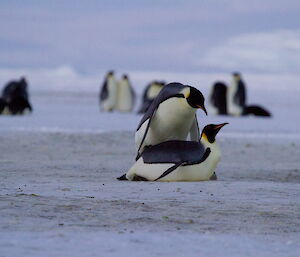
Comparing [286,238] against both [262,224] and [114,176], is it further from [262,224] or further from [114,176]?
[114,176]

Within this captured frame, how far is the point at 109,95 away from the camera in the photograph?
2472 centimetres

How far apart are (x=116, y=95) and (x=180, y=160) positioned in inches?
745

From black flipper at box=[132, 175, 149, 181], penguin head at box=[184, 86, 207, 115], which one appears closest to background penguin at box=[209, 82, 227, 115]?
penguin head at box=[184, 86, 207, 115]

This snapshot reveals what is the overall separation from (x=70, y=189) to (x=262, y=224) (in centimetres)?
158

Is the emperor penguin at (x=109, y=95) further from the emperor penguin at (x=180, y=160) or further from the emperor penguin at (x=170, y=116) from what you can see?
the emperor penguin at (x=180, y=160)

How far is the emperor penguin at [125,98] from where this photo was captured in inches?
976

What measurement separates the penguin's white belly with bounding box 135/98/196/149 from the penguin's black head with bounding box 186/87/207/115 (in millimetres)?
51

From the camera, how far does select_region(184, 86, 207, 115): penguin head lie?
662 cm

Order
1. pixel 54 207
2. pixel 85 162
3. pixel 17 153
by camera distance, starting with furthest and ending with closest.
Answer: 1. pixel 17 153
2. pixel 85 162
3. pixel 54 207

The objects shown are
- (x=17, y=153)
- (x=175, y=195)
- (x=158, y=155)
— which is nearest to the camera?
(x=175, y=195)

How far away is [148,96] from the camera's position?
22406mm

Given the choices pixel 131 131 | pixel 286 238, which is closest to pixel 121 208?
pixel 286 238

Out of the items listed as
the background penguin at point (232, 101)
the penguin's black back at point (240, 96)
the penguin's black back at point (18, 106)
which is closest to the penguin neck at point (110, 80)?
the background penguin at point (232, 101)

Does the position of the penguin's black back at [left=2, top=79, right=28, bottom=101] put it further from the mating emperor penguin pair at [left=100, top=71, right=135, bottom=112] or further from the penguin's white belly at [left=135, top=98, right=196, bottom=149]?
the penguin's white belly at [left=135, top=98, right=196, bottom=149]
